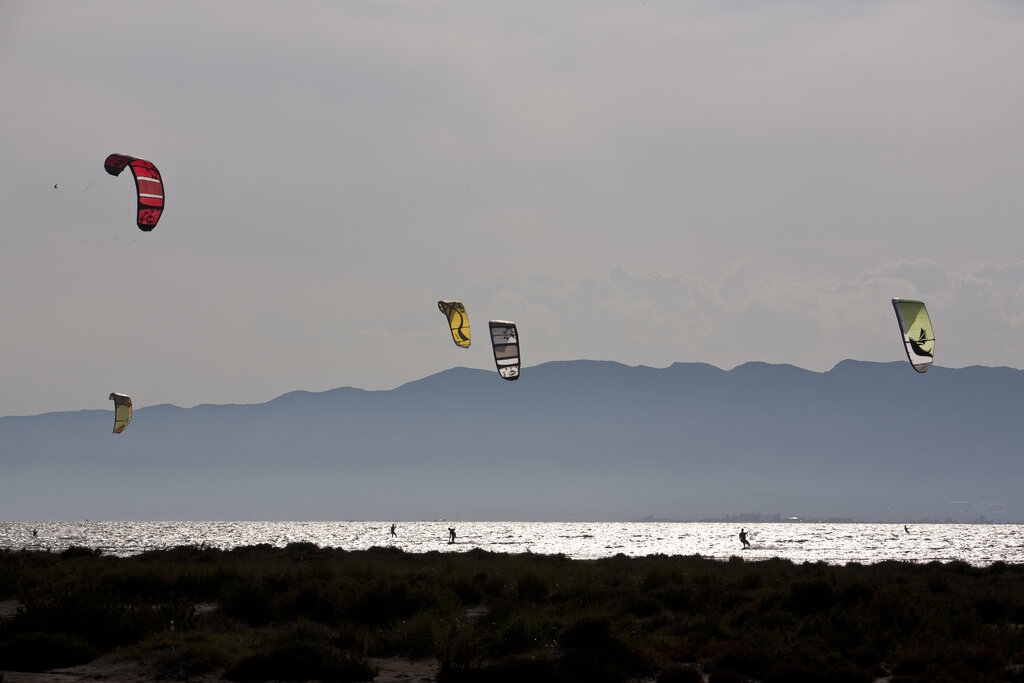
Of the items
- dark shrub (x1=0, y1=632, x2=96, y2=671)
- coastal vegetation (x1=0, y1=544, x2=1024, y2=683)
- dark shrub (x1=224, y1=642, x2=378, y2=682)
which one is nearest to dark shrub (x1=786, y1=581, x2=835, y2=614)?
coastal vegetation (x1=0, y1=544, x2=1024, y2=683)

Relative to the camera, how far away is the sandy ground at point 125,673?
43.2 feet

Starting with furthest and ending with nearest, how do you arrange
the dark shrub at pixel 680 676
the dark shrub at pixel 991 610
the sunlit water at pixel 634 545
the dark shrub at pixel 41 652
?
the sunlit water at pixel 634 545 → the dark shrub at pixel 991 610 → the dark shrub at pixel 41 652 → the dark shrub at pixel 680 676

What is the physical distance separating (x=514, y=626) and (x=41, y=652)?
6.91 m

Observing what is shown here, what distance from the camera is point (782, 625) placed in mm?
17359

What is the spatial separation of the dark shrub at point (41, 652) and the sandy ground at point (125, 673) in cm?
22

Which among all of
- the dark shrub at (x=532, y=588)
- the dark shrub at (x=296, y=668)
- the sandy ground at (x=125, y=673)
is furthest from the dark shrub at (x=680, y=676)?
the dark shrub at (x=532, y=588)

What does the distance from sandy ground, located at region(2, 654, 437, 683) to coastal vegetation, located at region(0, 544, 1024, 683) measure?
221mm

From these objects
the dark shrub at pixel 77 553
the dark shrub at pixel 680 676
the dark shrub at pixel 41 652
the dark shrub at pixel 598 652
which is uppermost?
the dark shrub at pixel 77 553

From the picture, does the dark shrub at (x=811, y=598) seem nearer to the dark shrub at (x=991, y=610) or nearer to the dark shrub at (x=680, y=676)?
the dark shrub at (x=991, y=610)

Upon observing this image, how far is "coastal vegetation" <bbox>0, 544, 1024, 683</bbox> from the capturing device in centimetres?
1387

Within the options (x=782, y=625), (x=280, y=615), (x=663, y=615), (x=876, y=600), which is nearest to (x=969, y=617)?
(x=876, y=600)

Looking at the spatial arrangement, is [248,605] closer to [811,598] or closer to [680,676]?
[680,676]

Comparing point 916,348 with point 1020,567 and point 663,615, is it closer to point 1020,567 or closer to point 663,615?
point 1020,567

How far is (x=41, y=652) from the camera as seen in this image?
1414 centimetres
